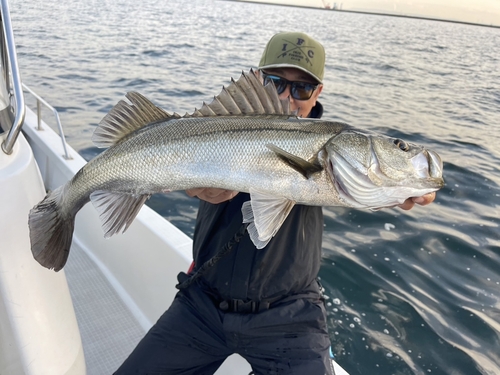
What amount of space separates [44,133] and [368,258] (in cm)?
453

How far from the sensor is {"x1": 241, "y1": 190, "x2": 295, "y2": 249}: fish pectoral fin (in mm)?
1871

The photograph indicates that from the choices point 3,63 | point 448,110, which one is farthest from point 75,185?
point 448,110

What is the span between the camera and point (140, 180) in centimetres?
197

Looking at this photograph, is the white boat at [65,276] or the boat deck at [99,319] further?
the boat deck at [99,319]

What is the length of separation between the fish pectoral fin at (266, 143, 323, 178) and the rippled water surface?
95.0 inches

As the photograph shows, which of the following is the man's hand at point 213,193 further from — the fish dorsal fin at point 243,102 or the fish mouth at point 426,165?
the fish mouth at point 426,165

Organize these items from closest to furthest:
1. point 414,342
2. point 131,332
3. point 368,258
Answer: point 131,332 → point 414,342 → point 368,258

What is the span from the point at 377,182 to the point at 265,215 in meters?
0.54

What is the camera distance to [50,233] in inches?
77.9

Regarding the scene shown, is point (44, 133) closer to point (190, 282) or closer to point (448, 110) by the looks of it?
point (190, 282)

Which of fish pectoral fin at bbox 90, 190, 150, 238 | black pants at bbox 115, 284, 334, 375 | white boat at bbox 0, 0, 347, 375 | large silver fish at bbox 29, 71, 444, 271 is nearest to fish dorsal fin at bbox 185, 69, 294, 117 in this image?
large silver fish at bbox 29, 71, 444, 271

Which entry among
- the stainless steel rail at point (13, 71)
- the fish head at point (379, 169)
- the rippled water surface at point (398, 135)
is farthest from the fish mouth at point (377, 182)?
the rippled water surface at point (398, 135)

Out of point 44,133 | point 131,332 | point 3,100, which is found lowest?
point 131,332

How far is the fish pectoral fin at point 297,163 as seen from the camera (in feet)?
6.03
